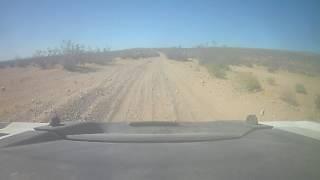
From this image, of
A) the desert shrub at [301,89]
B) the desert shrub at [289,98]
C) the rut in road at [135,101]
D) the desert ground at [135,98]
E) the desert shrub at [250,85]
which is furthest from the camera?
the desert shrub at [301,89]

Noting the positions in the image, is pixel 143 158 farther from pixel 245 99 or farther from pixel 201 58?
pixel 201 58

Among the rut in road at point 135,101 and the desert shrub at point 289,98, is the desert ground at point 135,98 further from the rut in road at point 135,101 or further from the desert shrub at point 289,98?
the desert shrub at point 289,98

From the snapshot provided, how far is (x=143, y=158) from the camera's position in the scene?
161 cm

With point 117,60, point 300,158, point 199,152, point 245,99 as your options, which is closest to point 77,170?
point 199,152

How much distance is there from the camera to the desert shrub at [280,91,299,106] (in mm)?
12016

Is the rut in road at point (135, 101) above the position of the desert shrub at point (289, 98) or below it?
above

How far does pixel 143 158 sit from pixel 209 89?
497 inches

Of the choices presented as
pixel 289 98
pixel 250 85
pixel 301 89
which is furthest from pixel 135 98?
pixel 301 89

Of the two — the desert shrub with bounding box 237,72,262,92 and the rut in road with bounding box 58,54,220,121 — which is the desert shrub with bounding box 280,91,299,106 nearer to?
the desert shrub with bounding box 237,72,262,92

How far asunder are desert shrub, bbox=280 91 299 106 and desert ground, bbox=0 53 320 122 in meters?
0.15

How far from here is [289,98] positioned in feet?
41.1

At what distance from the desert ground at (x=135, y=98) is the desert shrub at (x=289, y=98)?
0.15 meters

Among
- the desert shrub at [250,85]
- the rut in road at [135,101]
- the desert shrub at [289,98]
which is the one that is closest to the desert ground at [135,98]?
the rut in road at [135,101]

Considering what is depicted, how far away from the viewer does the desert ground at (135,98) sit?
9055 mm
